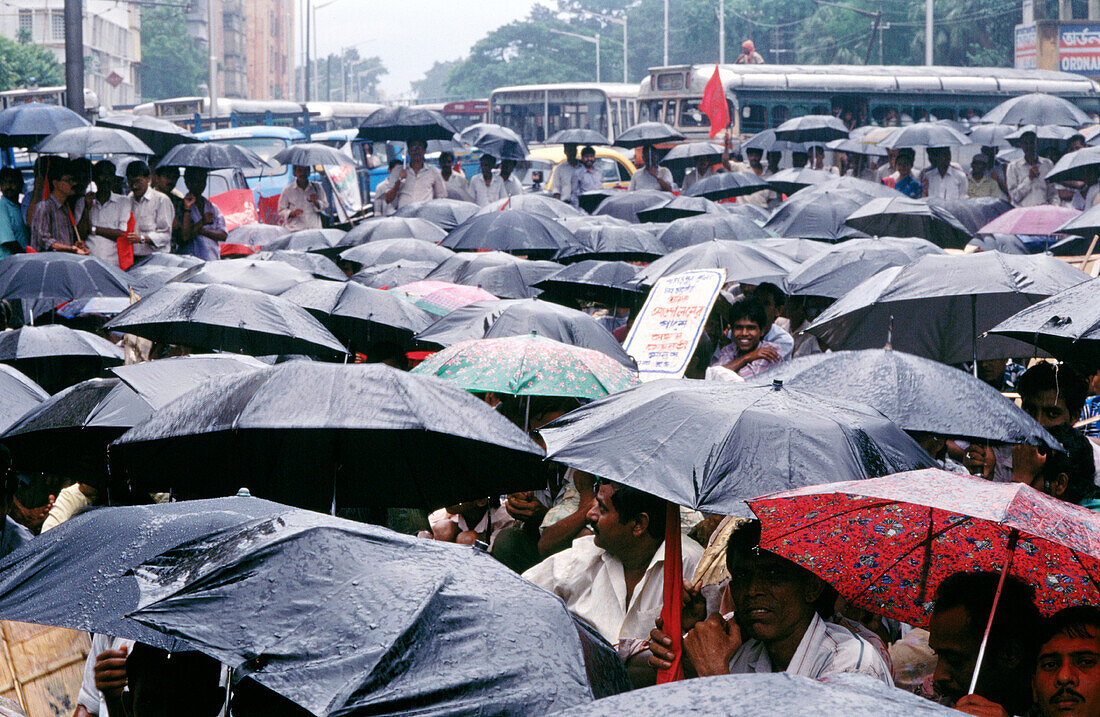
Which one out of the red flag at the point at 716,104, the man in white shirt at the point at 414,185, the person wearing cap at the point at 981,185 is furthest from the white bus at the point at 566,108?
the man in white shirt at the point at 414,185

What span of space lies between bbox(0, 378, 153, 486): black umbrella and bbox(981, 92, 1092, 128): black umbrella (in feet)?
42.4

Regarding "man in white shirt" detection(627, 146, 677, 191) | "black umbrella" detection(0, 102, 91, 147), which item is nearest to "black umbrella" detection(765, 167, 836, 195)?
"man in white shirt" detection(627, 146, 677, 191)

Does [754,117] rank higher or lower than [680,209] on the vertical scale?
higher

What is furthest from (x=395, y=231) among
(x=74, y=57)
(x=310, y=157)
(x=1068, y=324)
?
(x=1068, y=324)

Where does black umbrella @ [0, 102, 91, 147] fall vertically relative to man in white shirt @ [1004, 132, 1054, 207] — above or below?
above

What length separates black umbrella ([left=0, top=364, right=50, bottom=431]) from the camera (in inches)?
215

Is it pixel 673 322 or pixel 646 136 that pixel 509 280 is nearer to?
pixel 673 322

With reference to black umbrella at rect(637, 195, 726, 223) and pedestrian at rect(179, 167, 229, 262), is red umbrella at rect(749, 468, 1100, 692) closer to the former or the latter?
black umbrella at rect(637, 195, 726, 223)

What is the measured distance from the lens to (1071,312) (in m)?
5.21

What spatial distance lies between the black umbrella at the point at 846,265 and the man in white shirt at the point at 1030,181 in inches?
270

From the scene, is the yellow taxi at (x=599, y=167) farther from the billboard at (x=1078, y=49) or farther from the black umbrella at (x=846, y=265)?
the billboard at (x=1078, y=49)

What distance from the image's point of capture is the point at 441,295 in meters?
7.97

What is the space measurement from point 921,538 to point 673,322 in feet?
12.2

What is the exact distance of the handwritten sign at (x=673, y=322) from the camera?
689 cm
